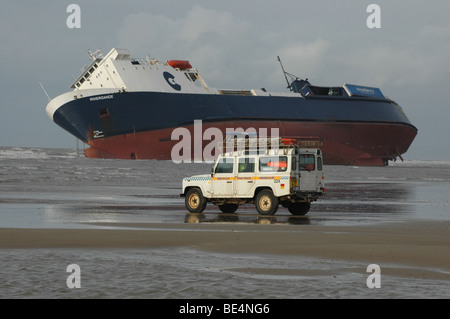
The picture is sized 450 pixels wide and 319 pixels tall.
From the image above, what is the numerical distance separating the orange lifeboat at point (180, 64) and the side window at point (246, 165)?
60.5m

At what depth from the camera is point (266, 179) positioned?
21859mm

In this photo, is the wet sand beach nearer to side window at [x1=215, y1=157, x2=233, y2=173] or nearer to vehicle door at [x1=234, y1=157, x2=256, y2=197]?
vehicle door at [x1=234, y1=157, x2=256, y2=197]

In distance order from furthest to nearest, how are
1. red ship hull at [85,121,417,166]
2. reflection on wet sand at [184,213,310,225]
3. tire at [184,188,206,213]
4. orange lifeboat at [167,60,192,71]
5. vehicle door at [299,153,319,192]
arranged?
1. orange lifeboat at [167,60,192,71]
2. red ship hull at [85,121,417,166]
3. tire at [184,188,206,213]
4. vehicle door at [299,153,319,192]
5. reflection on wet sand at [184,213,310,225]

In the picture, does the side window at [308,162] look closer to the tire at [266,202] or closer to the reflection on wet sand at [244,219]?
the tire at [266,202]

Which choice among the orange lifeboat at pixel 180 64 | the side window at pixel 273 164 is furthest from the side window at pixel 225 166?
the orange lifeboat at pixel 180 64

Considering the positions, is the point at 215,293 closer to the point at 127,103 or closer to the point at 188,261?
the point at 188,261

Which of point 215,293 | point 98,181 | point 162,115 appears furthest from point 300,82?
point 215,293

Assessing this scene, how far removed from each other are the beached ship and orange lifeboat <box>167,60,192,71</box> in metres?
0.12

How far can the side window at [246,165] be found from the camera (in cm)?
2227

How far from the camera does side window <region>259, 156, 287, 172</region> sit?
71.1 feet

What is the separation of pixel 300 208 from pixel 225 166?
2742 mm

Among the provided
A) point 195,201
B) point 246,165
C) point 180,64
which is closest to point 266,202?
point 246,165

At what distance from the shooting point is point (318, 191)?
870 inches

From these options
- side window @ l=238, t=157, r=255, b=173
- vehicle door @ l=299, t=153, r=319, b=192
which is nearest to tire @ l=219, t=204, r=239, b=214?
side window @ l=238, t=157, r=255, b=173
